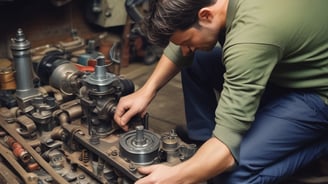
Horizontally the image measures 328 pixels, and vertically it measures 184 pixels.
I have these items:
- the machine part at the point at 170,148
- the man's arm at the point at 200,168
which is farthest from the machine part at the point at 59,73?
the man's arm at the point at 200,168

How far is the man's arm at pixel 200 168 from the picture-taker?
1174 millimetres

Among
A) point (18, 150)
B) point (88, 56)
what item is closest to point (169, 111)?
point (88, 56)

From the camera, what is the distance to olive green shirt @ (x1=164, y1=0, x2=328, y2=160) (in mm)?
1148

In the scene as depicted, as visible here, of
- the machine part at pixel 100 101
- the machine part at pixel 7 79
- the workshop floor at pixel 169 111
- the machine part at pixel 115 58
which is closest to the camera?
the machine part at pixel 100 101

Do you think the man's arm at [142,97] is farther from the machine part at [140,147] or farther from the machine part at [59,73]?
the machine part at [59,73]

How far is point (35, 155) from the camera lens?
61.4 inches

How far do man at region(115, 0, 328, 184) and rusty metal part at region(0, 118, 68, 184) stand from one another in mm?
287

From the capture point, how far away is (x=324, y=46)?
1317 mm

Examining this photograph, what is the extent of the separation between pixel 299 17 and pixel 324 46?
0.16m

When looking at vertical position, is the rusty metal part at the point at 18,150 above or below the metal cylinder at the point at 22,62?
below

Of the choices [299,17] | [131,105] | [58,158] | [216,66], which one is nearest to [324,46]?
[299,17]

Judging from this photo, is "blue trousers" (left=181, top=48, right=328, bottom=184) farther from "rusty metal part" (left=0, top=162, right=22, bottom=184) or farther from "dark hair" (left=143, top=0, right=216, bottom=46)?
"rusty metal part" (left=0, top=162, right=22, bottom=184)

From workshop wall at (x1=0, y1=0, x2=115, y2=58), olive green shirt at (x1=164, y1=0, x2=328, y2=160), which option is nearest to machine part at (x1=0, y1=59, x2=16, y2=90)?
workshop wall at (x1=0, y1=0, x2=115, y2=58)

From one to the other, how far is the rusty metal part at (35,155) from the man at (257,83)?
0.29 m
